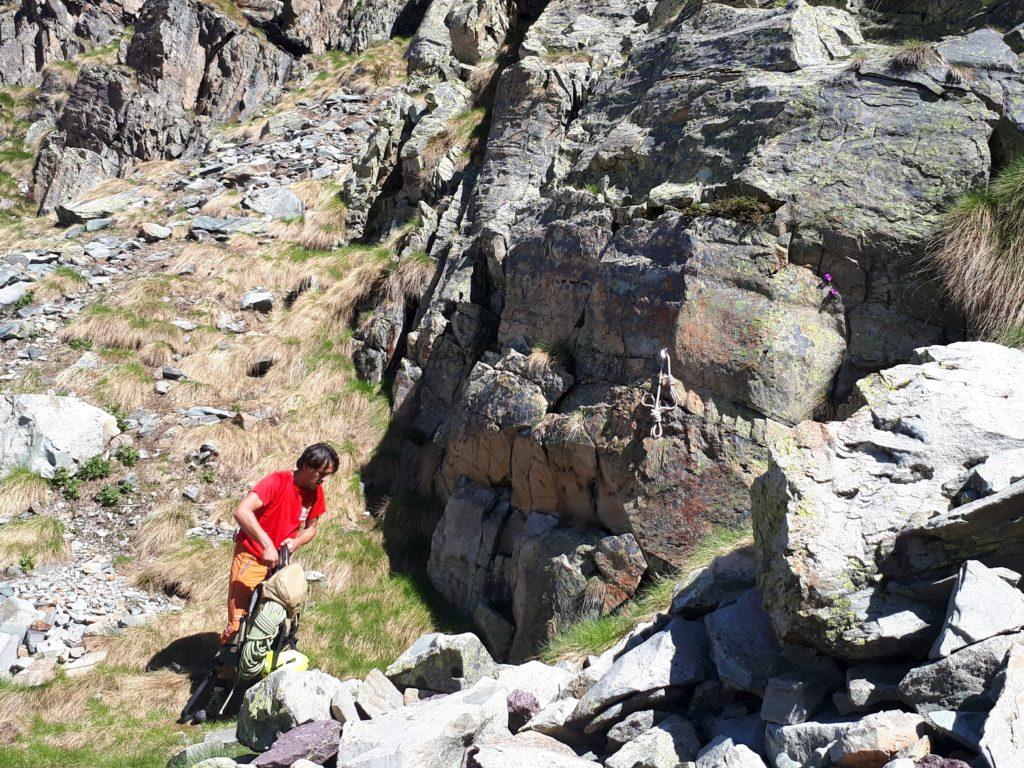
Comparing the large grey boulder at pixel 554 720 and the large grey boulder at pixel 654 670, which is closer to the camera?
the large grey boulder at pixel 654 670

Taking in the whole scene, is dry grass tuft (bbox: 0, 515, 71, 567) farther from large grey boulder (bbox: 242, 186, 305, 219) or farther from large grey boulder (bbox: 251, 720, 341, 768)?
large grey boulder (bbox: 242, 186, 305, 219)

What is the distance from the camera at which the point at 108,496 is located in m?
9.87

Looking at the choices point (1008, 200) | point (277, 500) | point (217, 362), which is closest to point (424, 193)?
point (217, 362)

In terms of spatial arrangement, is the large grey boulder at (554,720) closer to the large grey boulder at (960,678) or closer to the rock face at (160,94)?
the large grey boulder at (960,678)

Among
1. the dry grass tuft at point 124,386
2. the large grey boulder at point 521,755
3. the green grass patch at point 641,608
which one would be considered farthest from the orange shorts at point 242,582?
the dry grass tuft at point 124,386

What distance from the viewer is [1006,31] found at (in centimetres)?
759

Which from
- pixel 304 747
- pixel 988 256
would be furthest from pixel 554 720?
pixel 988 256

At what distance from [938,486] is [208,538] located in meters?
8.21

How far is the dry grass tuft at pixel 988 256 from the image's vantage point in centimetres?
613

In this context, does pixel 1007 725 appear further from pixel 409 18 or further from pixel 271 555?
pixel 409 18

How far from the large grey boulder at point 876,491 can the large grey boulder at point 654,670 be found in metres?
0.59

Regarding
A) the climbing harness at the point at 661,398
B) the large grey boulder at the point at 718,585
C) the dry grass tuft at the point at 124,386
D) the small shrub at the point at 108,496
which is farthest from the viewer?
the dry grass tuft at the point at 124,386

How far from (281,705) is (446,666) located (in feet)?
3.71

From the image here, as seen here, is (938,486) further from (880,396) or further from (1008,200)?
(1008,200)
